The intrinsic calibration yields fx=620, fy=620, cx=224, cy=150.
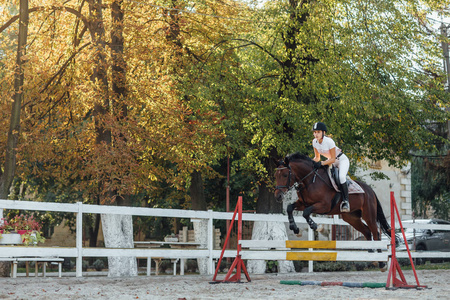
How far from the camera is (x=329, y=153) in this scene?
40.8 ft

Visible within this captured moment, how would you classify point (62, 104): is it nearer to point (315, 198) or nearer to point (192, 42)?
point (192, 42)

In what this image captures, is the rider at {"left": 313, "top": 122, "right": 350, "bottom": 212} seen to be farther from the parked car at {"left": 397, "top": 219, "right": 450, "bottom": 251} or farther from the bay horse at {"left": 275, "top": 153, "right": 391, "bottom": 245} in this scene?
the parked car at {"left": 397, "top": 219, "right": 450, "bottom": 251}

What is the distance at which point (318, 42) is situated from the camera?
750 inches

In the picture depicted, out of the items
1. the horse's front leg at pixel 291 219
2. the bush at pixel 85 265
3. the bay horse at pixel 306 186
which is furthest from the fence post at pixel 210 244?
the bush at pixel 85 265

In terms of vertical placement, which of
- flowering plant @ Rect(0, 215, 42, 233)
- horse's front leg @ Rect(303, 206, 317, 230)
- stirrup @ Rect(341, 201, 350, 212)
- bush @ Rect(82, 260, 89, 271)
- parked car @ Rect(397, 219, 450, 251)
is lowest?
bush @ Rect(82, 260, 89, 271)

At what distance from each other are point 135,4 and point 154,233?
2004 cm

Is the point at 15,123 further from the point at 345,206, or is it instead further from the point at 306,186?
the point at 345,206

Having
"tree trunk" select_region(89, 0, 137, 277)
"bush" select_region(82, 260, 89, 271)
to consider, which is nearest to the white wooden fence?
"tree trunk" select_region(89, 0, 137, 277)

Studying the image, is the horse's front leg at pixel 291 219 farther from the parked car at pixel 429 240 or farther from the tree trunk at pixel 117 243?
the parked car at pixel 429 240

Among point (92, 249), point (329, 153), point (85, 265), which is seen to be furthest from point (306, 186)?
point (85, 265)

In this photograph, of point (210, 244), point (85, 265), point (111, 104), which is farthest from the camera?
point (85, 265)

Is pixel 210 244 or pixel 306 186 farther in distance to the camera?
pixel 210 244

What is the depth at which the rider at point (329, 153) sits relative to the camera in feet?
39.9

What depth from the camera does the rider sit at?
12.2 m
